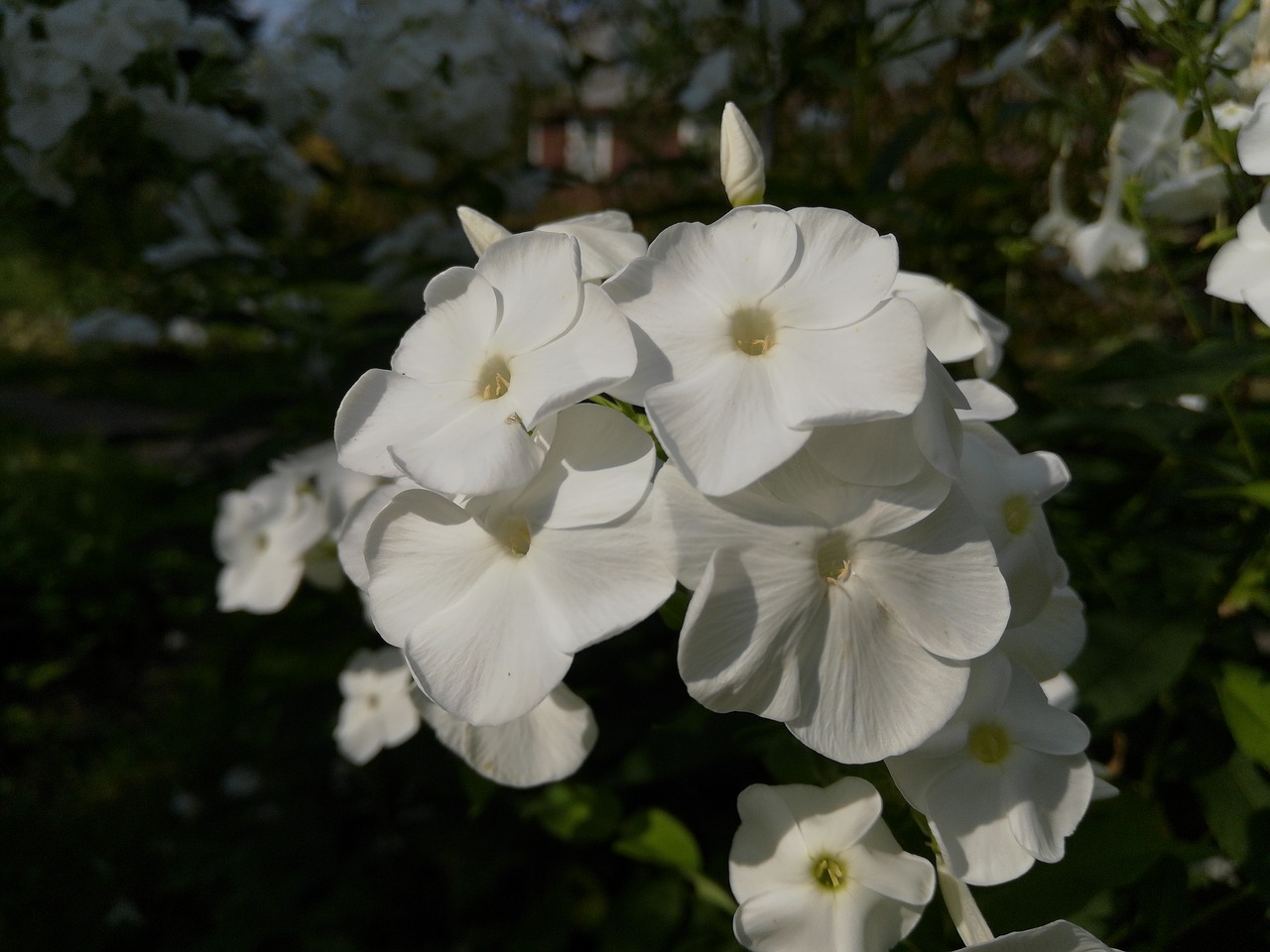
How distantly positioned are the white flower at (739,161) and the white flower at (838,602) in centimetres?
29

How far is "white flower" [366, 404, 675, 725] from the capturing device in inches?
25.1

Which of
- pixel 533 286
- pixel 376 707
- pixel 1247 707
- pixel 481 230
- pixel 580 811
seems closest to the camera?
pixel 533 286

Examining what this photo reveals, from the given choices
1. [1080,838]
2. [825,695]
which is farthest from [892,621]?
[1080,838]

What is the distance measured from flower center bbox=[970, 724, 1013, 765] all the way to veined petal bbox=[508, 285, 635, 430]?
39cm

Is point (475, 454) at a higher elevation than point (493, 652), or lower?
higher

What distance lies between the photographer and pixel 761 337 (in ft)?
2.25

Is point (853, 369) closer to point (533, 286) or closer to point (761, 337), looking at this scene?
point (761, 337)

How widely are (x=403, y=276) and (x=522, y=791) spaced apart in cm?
95

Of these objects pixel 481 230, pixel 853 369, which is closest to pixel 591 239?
pixel 481 230

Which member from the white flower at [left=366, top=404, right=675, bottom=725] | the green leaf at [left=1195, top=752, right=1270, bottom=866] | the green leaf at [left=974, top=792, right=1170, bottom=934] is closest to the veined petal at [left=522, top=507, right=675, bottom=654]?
the white flower at [left=366, top=404, right=675, bottom=725]

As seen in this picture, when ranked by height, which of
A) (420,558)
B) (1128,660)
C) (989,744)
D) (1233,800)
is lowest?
(1233,800)

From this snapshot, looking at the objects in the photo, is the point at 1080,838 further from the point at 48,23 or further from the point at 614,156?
the point at 614,156

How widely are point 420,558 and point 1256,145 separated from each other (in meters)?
0.82

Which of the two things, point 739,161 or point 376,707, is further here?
point 376,707
